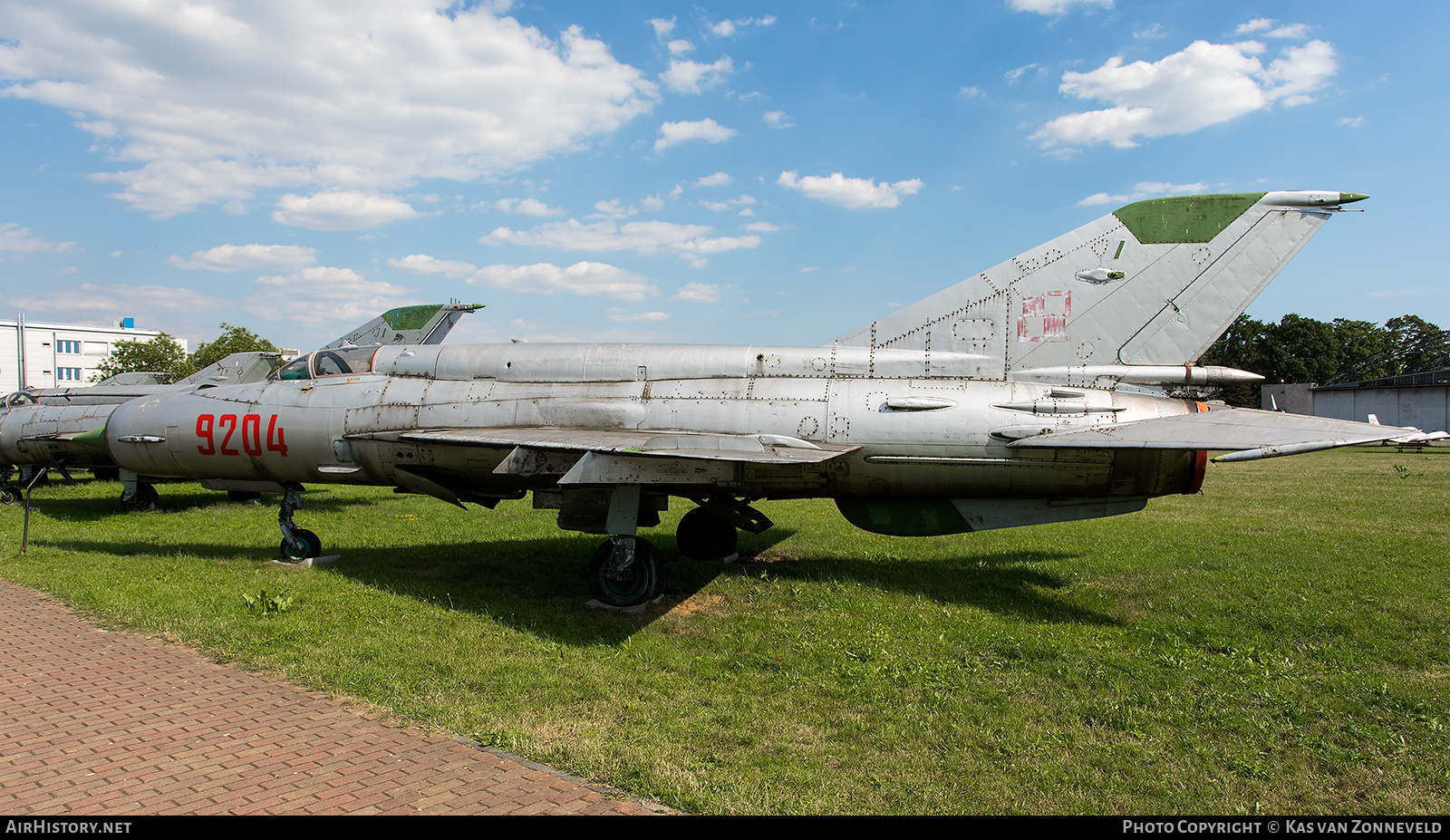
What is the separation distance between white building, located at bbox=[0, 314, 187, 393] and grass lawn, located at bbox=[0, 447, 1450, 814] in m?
81.5

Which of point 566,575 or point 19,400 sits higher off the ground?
point 19,400

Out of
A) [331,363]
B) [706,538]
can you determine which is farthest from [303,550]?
[706,538]

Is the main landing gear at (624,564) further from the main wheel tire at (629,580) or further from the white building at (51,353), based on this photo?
the white building at (51,353)

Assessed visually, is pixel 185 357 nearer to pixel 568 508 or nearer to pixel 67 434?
pixel 67 434

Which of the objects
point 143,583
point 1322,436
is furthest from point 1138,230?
point 143,583

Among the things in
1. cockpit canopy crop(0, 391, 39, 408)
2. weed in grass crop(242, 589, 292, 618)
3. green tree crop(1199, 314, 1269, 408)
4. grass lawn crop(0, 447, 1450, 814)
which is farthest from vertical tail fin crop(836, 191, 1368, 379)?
green tree crop(1199, 314, 1269, 408)

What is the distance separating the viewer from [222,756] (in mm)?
4734

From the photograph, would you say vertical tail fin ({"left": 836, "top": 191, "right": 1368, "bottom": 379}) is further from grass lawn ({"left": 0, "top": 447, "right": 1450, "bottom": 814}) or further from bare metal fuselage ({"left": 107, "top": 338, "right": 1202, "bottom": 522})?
grass lawn ({"left": 0, "top": 447, "right": 1450, "bottom": 814})

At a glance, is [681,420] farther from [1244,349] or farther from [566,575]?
Result: [1244,349]

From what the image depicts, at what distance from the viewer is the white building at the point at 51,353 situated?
76.4 m

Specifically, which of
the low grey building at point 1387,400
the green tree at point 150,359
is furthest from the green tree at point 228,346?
the low grey building at point 1387,400

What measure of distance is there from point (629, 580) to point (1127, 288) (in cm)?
663

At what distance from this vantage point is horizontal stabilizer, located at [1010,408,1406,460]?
6477 millimetres
